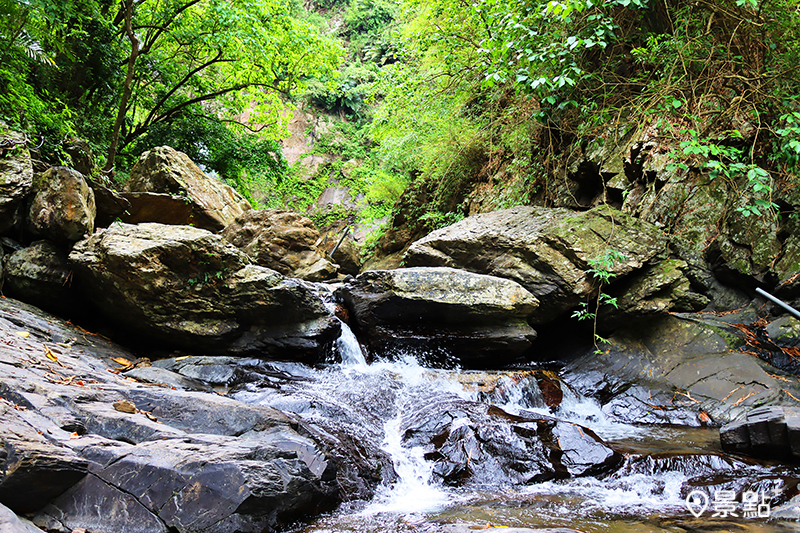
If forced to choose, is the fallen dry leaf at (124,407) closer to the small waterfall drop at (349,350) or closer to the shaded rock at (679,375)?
the small waterfall drop at (349,350)

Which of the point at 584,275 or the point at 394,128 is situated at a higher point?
the point at 394,128

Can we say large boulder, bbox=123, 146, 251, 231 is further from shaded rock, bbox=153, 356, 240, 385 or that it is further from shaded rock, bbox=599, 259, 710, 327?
shaded rock, bbox=599, 259, 710, 327

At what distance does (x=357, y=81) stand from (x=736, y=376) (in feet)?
83.5

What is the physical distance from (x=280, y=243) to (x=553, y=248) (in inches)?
262

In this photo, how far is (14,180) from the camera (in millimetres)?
4930

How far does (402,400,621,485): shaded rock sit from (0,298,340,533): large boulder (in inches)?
48.0

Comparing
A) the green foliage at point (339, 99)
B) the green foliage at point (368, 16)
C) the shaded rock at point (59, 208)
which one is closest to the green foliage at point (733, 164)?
the shaded rock at point (59, 208)

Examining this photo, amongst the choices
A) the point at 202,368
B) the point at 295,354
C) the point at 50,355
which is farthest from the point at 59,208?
the point at 295,354

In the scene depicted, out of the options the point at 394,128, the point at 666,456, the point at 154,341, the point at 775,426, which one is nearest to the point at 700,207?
the point at 775,426

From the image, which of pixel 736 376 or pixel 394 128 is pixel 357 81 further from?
pixel 736 376

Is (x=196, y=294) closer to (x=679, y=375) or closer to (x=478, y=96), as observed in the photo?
(x=679, y=375)

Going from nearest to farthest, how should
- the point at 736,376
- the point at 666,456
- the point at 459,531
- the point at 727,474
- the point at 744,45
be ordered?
the point at 459,531 → the point at 727,474 → the point at 666,456 → the point at 736,376 → the point at 744,45

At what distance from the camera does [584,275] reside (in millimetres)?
6039

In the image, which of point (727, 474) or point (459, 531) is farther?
point (727, 474)
